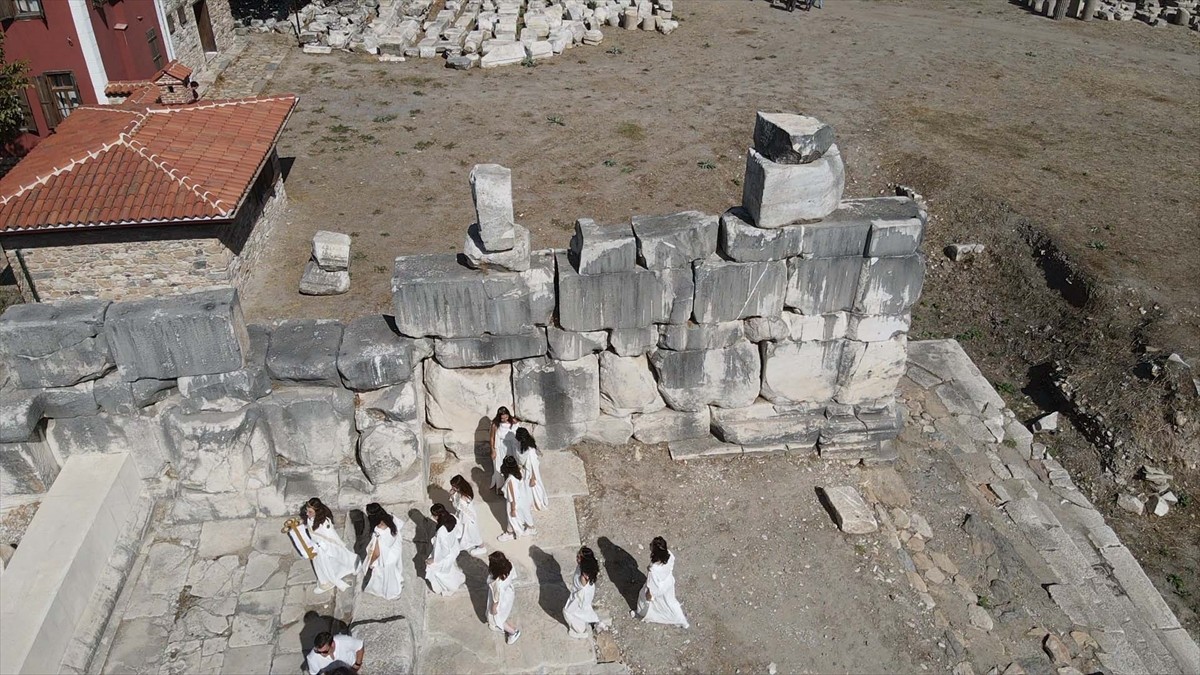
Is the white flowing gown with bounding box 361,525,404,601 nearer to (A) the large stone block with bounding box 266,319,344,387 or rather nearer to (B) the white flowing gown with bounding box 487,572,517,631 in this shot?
(B) the white flowing gown with bounding box 487,572,517,631

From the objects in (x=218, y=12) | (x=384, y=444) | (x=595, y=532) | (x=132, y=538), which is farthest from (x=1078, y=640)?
(x=218, y=12)

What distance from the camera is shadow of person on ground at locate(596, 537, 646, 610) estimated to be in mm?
7191

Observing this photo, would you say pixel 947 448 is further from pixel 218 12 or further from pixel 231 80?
pixel 218 12

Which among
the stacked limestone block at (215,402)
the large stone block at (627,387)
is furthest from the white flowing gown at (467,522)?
the large stone block at (627,387)

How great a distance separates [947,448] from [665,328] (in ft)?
11.7

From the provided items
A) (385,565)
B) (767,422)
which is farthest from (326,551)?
(767,422)

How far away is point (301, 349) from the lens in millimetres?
7473

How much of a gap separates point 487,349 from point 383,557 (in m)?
2.08

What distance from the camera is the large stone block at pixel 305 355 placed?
7.34 meters

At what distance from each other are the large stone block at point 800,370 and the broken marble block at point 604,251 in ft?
5.47

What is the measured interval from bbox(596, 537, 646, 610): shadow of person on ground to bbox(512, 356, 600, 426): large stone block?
51.3 inches

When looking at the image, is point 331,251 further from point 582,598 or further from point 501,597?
point 582,598

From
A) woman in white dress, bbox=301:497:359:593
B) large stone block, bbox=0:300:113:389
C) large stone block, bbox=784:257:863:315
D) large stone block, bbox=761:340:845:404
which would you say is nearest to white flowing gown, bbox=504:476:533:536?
woman in white dress, bbox=301:497:359:593

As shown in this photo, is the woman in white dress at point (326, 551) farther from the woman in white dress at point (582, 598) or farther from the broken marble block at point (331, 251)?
the broken marble block at point (331, 251)
